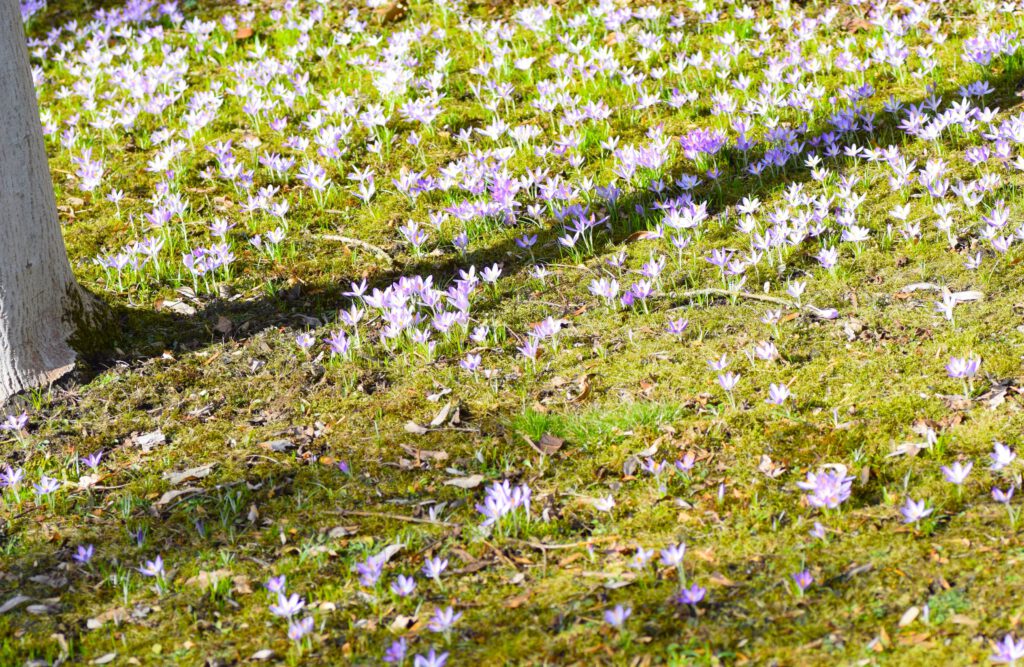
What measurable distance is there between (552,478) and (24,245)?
9.56 feet

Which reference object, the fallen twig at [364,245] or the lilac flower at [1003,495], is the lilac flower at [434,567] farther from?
the fallen twig at [364,245]

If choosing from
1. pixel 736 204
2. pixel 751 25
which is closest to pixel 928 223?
pixel 736 204

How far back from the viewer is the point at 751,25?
→ 8.71 m

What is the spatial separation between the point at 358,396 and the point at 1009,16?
6450 mm

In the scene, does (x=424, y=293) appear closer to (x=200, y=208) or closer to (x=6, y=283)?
(x=6, y=283)

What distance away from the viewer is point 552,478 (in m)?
3.99

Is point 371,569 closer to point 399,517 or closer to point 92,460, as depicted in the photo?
point 399,517

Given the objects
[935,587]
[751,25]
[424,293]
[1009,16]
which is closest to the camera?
[935,587]

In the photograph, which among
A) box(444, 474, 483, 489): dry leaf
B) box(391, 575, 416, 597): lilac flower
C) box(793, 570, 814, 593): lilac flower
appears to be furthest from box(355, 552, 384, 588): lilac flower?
box(793, 570, 814, 593): lilac flower

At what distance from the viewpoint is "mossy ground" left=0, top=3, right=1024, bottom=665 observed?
3133 millimetres

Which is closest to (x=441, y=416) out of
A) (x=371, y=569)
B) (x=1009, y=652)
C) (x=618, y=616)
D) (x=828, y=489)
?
(x=371, y=569)

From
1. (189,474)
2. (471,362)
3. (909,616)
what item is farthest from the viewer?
(471,362)

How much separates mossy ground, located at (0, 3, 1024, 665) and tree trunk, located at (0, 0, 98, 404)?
0.74 feet

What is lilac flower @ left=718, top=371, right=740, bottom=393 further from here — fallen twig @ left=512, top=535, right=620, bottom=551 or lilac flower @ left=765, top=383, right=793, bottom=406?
fallen twig @ left=512, top=535, right=620, bottom=551
